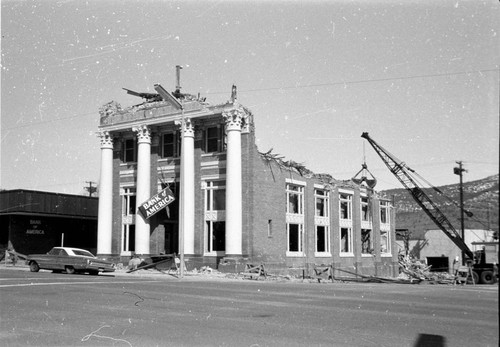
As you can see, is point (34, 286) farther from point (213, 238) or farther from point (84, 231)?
point (84, 231)

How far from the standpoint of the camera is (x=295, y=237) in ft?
127

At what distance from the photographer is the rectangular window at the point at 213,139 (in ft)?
120

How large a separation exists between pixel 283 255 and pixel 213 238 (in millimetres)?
4967

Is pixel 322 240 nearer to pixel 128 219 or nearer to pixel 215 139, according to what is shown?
pixel 215 139

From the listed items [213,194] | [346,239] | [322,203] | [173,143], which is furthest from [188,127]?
[346,239]

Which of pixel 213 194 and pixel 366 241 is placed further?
pixel 366 241

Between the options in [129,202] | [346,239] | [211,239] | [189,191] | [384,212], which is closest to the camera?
[189,191]

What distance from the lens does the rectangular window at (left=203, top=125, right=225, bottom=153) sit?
120ft

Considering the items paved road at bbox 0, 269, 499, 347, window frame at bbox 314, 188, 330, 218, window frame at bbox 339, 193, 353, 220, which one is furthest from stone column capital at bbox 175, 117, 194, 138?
paved road at bbox 0, 269, 499, 347

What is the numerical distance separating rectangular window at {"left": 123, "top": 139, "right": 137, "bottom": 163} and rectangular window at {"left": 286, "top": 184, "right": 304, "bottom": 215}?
1215 cm

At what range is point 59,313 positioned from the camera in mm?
11727

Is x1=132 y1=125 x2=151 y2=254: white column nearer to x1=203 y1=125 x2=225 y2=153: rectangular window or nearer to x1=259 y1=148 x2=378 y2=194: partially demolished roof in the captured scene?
x1=203 y1=125 x2=225 y2=153: rectangular window

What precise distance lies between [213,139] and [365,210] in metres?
18.5

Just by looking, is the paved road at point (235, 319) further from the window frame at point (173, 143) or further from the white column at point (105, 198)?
the white column at point (105, 198)
